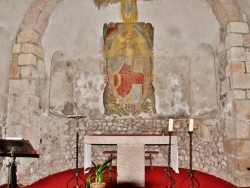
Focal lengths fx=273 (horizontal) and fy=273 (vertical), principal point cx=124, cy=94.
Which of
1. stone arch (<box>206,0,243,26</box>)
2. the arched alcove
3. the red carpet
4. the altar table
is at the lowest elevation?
the red carpet

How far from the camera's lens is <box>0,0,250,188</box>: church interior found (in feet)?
18.0

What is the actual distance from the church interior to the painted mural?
0.09 ft

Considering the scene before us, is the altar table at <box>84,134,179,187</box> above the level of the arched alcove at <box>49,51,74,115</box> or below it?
below

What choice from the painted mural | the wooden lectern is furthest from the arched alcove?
the wooden lectern

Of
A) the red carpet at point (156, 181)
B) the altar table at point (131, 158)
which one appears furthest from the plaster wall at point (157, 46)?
the altar table at point (131, 158)

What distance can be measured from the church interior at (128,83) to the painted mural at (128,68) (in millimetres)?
29

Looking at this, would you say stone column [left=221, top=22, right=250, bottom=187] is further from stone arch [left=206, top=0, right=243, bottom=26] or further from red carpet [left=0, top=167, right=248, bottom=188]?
red carpet [left=0, top=167, right=248, bottom=188]

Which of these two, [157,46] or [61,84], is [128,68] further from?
[61,84]

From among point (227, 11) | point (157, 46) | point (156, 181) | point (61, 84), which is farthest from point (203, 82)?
point (61, 84)

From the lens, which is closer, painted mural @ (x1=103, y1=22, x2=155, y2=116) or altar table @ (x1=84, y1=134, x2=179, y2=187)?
altar table @ (x1=84, y1=134, x2=179, y2=187)

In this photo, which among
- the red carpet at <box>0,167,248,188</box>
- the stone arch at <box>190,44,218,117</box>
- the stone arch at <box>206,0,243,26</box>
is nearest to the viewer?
the red carpet at <box>0,167,248,188</box>

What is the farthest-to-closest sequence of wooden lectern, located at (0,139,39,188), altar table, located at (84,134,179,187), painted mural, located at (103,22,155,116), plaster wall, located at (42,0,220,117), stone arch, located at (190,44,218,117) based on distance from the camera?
painted mural, located at (103,22,155,116) → plaster wall, located at (42,0,220,117) → stone arch, located at (190,44,218,117) → altar table, located at (84,134,179,187) → wooden lectern, located at (0,139,39,188)

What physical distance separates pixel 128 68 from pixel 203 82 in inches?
83.8

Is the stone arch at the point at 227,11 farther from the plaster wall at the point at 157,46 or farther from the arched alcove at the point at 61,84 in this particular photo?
the arched alcove at the point at 61,84
